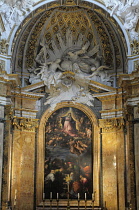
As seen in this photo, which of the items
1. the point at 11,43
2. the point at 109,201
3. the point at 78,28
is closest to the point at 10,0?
the point at 11,43

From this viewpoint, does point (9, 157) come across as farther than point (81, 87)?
No

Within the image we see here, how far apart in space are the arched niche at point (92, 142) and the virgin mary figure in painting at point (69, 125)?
27.9 inches

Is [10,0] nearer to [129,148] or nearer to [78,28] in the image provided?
[78,28]

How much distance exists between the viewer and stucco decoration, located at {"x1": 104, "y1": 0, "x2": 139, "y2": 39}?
86.9ft

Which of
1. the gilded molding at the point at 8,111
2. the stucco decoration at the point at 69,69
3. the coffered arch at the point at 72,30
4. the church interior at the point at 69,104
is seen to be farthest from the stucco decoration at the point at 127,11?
the gilded molding at the point at 8,111

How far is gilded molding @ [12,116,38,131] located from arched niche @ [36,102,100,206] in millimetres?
434

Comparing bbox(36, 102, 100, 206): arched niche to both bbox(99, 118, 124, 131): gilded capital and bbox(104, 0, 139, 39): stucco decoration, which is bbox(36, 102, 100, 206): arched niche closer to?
bbox(99, 118, 124, 131): gilded capital

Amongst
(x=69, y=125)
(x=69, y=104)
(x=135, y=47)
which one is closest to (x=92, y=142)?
(x=69, y=125)

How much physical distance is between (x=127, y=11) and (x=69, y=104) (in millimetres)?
6255

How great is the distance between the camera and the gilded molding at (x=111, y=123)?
27133mm

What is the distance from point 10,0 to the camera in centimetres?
2648

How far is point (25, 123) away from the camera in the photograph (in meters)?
27.5

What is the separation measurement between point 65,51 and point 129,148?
758cm

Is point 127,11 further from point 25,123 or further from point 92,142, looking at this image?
point 25,123
